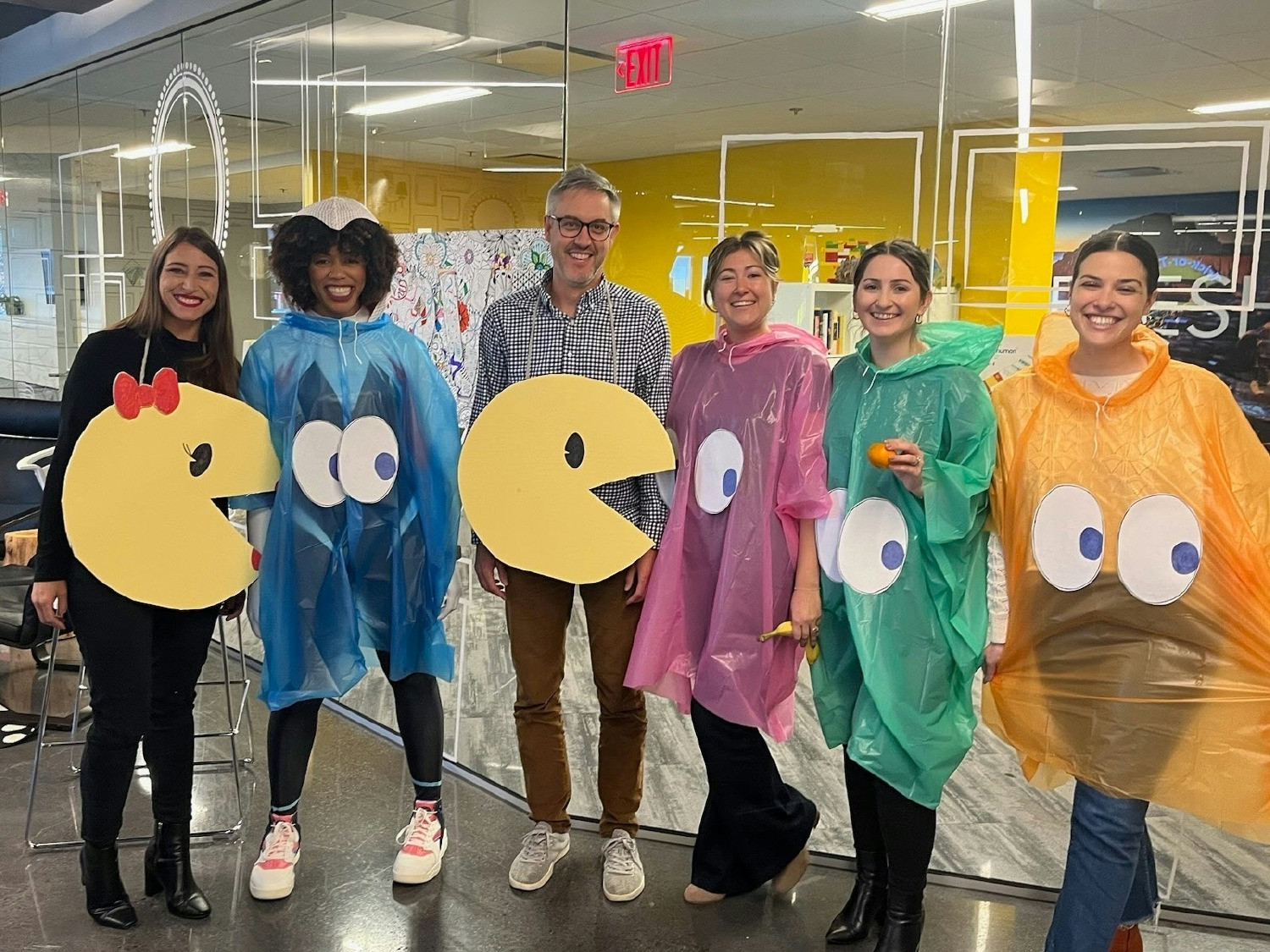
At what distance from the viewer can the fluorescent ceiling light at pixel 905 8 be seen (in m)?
2.43

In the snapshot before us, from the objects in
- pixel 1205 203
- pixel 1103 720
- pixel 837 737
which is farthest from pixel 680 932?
pixel 1205 203

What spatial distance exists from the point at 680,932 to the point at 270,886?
0.88m

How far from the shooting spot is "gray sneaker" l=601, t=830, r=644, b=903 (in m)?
2.30

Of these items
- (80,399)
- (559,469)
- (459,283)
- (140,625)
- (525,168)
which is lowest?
(140,625)

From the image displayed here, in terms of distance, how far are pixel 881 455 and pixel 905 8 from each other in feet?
4.28

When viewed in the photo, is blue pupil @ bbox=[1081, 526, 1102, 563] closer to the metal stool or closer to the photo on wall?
the photo on wall

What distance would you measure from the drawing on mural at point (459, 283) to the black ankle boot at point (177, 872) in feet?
4.41

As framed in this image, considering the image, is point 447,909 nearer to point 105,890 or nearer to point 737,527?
point 105,890

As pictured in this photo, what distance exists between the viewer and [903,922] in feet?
6.38

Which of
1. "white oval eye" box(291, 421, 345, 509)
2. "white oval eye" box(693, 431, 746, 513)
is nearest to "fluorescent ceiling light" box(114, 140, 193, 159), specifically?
"white oval eye" box(291, 421, 345, 509)

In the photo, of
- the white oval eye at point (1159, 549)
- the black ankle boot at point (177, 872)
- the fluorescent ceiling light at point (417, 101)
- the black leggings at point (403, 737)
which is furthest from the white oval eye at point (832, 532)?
the fluorescent ceiling light at point (417, 101)

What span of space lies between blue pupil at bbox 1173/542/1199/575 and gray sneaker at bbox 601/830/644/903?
4.20ft

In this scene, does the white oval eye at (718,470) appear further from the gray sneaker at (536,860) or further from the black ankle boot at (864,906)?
the gray sneaker at (536,860)

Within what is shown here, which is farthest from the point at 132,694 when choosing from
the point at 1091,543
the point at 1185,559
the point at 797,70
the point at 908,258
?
the point at 797,70
